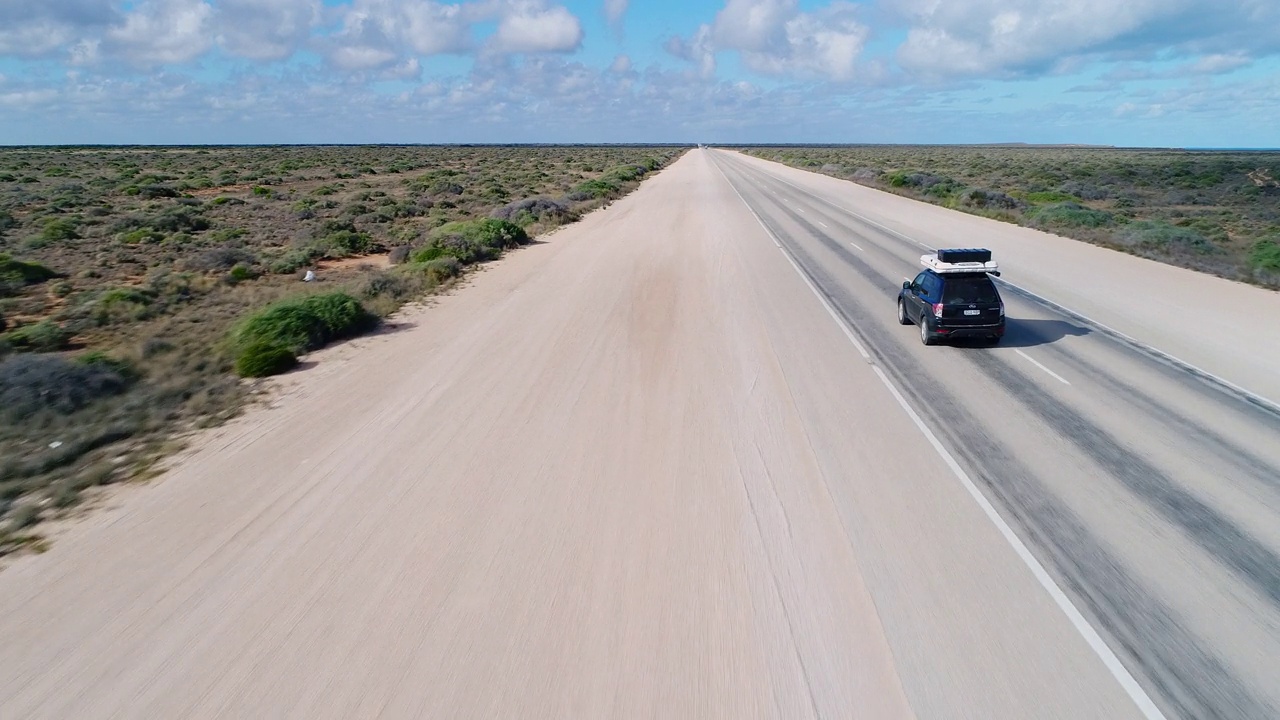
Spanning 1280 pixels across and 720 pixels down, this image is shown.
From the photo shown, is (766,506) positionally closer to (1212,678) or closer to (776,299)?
(1212,678)

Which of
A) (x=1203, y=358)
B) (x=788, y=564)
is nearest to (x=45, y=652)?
(x=788, y=564)

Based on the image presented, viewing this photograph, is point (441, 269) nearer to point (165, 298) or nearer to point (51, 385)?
point (165, 298)

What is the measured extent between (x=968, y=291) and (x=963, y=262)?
872 millimetres

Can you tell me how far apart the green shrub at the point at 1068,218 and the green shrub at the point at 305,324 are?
104ft

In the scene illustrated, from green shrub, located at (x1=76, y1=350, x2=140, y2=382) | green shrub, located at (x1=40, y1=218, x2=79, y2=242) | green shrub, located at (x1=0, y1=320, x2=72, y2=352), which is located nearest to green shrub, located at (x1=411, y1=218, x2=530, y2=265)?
green shrub, located at (x1=0, y1=320, x2=72, y2=352)

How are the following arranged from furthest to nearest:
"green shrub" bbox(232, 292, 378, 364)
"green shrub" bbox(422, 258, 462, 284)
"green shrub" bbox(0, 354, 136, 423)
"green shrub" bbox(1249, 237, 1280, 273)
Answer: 1. "green shrub" bbox(422, 258, 462, 284)
2. "green shrub" bbox(1249, 237, 1280, 273)
3. "green shrub" bbox(232, 292, 378, 364)
4. "green shrub" bbox(0, 354, 136, 423)

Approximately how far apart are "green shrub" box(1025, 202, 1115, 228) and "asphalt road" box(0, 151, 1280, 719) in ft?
73.9

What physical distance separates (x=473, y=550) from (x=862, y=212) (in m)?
39.2

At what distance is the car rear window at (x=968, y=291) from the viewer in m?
14.1

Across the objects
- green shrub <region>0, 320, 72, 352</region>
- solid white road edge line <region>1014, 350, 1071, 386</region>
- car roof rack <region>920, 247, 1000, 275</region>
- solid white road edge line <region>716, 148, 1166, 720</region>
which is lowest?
solid white road edge line <region>1014, 350, 1071, 386</region>

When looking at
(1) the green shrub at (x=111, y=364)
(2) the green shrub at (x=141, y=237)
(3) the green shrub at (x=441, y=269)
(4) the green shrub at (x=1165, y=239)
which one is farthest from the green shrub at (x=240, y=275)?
(4) the green shrub at (x=1165, y=239)

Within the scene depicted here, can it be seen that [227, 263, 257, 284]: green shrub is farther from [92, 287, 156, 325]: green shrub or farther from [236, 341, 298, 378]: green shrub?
[236, 341, 298, 378]: green shrub

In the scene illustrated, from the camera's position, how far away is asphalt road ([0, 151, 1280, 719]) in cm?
543

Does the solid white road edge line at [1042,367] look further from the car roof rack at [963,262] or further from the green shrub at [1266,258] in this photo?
the green shrub at [1266,258]
